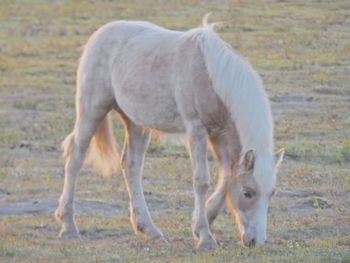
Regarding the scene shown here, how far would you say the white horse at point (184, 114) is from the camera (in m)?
7.06

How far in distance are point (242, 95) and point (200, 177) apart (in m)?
0.82

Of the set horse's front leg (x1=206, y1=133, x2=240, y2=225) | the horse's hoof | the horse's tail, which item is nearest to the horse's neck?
horse's front leg (x1=206, y1=133, x2=240, y2=225)

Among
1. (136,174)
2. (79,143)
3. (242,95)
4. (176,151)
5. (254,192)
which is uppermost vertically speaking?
(242,95)

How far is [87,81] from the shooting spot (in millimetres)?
8648

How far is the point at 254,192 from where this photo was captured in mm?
7020

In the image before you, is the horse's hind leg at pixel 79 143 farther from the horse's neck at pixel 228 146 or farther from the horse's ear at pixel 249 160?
the horse's ear at pixel 249 160

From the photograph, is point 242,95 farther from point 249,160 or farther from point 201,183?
point 201,183

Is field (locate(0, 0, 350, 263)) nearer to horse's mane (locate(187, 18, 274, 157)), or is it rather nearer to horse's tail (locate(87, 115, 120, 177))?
horse's tail (locate(87, 115, 120, 177))

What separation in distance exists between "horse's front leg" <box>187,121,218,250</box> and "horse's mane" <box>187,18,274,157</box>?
1.20 feet

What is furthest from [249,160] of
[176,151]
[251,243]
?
[176,151]

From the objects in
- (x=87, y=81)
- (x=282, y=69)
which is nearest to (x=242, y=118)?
(x=87, y=81)

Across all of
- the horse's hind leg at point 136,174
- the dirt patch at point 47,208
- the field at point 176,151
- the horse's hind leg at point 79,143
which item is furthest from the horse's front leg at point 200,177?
the dirt patch at point 47,208

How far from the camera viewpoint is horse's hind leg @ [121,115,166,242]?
8258 millimetres

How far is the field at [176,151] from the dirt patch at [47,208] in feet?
0.04
